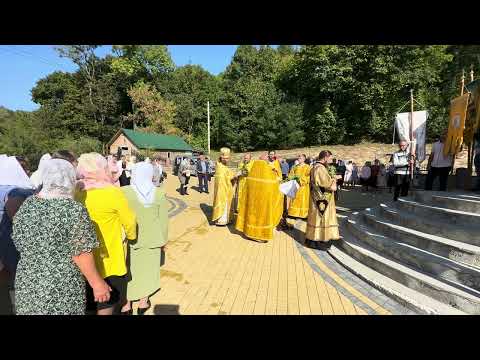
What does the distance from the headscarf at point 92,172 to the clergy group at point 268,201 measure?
4079 mm

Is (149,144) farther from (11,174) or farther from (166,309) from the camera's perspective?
(166,309)

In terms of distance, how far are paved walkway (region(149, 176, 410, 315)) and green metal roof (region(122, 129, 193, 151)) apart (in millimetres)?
30187

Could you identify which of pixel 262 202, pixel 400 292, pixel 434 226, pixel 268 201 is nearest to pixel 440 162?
pixel 434 226

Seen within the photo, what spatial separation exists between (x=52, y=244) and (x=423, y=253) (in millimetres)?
4963

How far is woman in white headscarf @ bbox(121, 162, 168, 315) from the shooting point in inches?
129

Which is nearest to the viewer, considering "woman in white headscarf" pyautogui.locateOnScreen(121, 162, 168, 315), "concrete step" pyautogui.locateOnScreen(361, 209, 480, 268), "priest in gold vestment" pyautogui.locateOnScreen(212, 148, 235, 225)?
"woman in white headscarf" pyautogui.locateOnScreen(121, 162, 168, 315)

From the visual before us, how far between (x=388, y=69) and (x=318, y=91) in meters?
9.93

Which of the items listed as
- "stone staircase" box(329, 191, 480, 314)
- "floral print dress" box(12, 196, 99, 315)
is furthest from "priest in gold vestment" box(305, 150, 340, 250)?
"floral print dress" box(12, 196, 99, 315)

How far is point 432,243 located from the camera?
4.64m

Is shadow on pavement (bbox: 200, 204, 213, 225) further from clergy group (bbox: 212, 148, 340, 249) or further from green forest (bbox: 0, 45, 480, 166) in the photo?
green forest (bbox: 0, 45, 480, 166)

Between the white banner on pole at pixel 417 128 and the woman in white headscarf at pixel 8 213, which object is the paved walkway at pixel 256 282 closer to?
the woman in white headscarf at pixel 8 213

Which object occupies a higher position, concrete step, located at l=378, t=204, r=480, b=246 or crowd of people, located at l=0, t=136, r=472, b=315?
crowd of people, located at l=0, t=136, r=472, b=315
